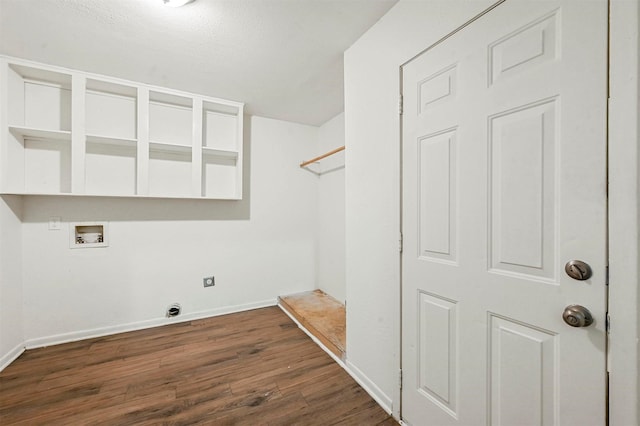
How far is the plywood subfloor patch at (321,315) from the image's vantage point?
2220 mm

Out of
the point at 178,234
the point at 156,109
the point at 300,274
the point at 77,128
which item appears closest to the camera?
the point at 77,128

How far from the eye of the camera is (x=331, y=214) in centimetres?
330

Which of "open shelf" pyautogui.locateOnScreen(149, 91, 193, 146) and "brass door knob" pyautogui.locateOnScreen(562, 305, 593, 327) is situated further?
"open shelf" pyautogui.locateOnScreen(149, 91, 193, 146)

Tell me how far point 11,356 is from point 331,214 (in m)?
3.05

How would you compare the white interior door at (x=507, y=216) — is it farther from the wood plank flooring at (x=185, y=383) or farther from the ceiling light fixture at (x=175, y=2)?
the ceiling light fixture at (x=175, y=2)

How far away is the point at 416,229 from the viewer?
55.2 inches

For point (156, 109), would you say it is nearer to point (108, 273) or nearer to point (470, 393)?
point (108, 273)

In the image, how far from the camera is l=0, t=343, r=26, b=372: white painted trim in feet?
6.47

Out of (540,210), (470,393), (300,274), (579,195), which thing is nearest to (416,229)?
(540,210)

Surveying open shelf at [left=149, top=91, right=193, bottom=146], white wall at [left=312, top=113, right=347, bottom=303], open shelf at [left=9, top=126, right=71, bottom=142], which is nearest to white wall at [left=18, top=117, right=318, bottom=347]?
white wall at [left=312, top=113, right=347, bottom=303]

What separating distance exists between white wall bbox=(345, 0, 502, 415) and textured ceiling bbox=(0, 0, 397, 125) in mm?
219

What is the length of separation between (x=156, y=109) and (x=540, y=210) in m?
3.15

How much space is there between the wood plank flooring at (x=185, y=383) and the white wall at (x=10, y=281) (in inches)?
5.4

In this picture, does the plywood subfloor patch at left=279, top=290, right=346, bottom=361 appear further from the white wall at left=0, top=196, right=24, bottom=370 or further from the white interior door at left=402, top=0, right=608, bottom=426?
the white wall at left=0, top=196, right=24, bottom=370
